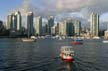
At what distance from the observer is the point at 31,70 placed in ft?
217

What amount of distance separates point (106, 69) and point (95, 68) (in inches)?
118

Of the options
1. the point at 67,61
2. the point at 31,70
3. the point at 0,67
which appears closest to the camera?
the point at 31,70

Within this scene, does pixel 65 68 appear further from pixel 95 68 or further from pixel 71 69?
pixel 95 68

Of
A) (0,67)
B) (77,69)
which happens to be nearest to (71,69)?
(77,69)

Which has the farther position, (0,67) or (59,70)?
(0,67)

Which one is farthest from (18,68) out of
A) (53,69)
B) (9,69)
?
(53,69)

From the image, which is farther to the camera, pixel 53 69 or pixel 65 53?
pixel 65 53

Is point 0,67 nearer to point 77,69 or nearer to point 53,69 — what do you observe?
point 53,69

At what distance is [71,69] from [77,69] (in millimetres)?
1457

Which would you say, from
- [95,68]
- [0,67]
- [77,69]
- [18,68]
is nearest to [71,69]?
[77,69]

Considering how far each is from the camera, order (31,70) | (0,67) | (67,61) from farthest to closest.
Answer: (67,61), (0,67), (31,70)

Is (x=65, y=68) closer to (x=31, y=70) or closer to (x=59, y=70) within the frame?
(x=59, y=70)

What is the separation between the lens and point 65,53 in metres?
85.5

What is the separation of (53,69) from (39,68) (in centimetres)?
368
